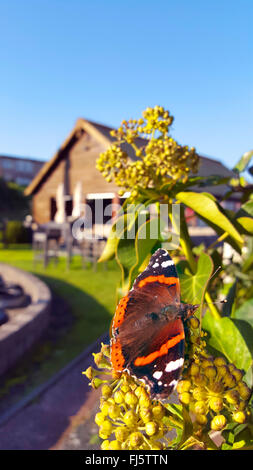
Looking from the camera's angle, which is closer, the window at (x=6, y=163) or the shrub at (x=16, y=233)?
the shrub at (x=16, y=233)

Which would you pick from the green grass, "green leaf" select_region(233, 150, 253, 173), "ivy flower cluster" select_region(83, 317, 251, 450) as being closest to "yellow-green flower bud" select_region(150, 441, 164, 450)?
"ivy flower cluster" select_region(83, 317, 251, 450)

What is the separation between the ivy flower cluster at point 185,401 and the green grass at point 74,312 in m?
3.24

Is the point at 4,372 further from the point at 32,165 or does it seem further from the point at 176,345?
the point at 32,165

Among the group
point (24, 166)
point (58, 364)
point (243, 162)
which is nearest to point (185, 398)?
point (243, 162)

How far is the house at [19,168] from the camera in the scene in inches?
2261

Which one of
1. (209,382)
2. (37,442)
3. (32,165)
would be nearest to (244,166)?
(209,382)

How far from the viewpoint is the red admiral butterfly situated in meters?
0.52

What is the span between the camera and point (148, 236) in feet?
2.78

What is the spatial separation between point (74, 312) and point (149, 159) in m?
5.42

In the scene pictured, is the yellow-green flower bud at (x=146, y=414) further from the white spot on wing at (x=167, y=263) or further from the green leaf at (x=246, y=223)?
the green leaf at (x=246, y=223)

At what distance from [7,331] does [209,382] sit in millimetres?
3565

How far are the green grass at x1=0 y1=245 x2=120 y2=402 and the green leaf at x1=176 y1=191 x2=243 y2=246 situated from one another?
3184 millimetres

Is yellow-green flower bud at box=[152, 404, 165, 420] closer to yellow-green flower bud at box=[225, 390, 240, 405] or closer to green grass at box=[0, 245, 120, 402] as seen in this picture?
yellow-green flower bud at box=[225, 390, 240, 405]

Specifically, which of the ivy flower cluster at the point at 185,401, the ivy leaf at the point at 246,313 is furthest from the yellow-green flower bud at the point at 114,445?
the ivy leaf at the point at 246,313
